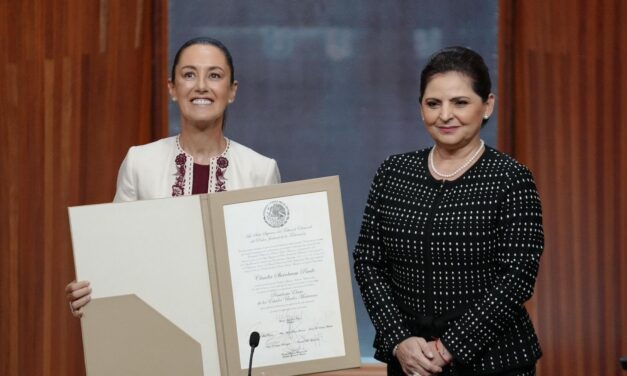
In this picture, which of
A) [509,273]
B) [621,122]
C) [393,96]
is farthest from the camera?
[393,96]

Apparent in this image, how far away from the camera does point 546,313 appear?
348cm

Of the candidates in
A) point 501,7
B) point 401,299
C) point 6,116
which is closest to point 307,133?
point 501,7

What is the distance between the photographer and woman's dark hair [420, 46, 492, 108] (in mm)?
2262

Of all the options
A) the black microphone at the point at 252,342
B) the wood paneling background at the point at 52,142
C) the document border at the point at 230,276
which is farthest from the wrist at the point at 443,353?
the wood paneling background at the point at 52,142

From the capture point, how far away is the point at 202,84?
2449 mm

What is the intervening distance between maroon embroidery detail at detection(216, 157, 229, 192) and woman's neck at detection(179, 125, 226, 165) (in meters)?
0.03

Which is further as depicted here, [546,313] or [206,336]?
[546,313]

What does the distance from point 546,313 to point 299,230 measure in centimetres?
159

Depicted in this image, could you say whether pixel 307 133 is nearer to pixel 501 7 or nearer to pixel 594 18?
pixel 501 7

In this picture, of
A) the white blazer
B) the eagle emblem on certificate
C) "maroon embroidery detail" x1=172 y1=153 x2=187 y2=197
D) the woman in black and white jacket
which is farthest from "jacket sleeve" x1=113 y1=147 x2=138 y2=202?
the woman in black and white jacket

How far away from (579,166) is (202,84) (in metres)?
1.62

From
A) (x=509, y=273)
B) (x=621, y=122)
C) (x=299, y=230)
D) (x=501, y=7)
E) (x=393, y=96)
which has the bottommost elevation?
(x=509, y=273)

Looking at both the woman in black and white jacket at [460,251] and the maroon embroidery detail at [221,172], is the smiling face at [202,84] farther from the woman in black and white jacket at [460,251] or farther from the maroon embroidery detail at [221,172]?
the woman in black and white jacket at [460,251]

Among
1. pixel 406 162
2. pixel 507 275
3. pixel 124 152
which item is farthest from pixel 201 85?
pixel 124 152
